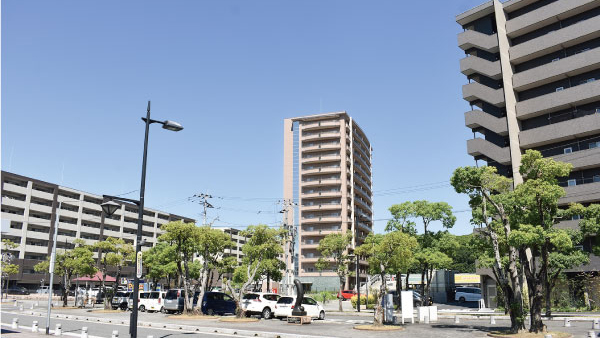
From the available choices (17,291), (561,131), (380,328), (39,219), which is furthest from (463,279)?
(39,219)

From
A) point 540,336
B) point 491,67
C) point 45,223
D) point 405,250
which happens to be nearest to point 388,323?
point 405,250

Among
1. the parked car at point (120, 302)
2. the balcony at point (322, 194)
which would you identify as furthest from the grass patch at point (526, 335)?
the balcony at point (322, 194)

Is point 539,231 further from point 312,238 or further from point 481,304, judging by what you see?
point 312,238

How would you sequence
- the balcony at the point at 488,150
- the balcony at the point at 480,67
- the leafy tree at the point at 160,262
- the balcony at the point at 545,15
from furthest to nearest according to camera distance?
the leafy tree at the point at 160,262 < the balcony at the point at 480,67 < the balcony at the point at 488,150 < the balcony at the point at 545,15

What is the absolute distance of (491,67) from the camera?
47.0 meters

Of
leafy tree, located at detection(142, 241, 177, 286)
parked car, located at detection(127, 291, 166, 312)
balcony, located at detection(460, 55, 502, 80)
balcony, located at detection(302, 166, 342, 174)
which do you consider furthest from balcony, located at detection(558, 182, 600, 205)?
balcony, located at detection(302, 166, 342, 174)

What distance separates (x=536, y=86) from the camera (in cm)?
4612

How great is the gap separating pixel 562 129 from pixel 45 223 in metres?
77.0

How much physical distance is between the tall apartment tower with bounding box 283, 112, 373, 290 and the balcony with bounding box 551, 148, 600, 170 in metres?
38.7

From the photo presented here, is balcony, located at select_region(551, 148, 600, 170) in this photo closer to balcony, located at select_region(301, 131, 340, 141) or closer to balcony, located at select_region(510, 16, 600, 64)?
balcony, located at select_region(510, 16, 600, 64)

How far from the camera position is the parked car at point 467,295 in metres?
54.8

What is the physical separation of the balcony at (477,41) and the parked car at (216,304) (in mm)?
37358

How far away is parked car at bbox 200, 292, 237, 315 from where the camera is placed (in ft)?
106

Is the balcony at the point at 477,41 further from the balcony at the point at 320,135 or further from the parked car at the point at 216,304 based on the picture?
the parked car at the point at 216,304
